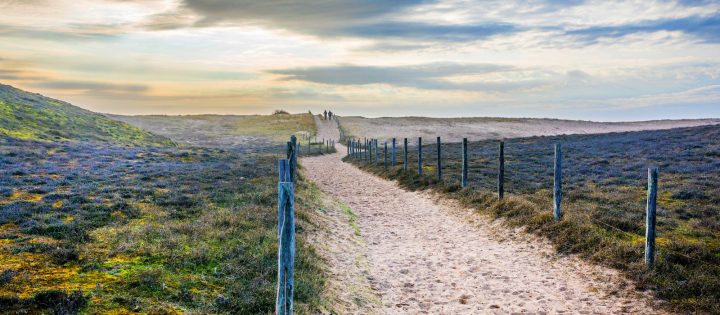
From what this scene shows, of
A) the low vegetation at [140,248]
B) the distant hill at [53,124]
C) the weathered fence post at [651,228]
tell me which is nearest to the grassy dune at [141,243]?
the low vegetation at [140,248]

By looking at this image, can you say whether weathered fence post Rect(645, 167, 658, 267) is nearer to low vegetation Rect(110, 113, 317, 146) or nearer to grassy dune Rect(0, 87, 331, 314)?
grassy dune Rect(0, 87, 331, 314)

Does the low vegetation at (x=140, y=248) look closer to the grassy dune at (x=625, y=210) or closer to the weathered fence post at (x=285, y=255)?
the weathered fence post at (x=285, y=255)

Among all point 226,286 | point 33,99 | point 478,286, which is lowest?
point 478,286

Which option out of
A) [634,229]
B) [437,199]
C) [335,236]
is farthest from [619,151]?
[335,236]

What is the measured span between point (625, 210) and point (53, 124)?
1967 inches

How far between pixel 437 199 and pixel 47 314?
14820 millimetres

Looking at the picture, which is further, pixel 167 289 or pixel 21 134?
pixel 21 134

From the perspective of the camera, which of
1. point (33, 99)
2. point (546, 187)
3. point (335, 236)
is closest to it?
point (335, 236)

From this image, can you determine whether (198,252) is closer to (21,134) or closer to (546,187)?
(546,187)

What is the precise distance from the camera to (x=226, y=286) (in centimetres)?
703

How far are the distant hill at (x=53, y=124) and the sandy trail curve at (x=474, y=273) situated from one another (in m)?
34.8

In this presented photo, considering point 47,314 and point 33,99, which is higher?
point 33,99

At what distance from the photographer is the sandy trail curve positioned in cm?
777

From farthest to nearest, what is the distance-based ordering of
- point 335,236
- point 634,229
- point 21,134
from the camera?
point 21,134, point 335,236, point 634,229
